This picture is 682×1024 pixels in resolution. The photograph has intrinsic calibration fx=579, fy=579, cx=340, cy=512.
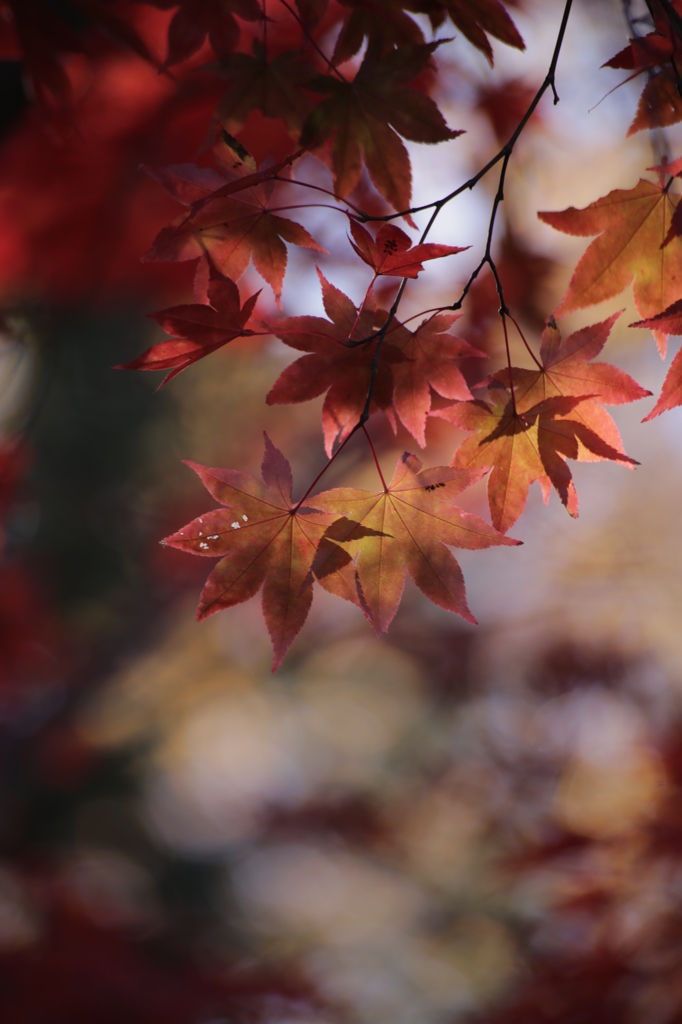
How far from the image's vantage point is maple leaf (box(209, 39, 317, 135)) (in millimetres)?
729

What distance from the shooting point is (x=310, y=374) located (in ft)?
2.09

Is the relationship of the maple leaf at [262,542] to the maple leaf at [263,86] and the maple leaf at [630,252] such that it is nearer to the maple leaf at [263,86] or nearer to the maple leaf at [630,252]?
the maple leaf at [630,252]

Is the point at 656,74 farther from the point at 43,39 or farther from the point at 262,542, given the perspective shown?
the point at 43,39

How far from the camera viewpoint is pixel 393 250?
1.77 feet

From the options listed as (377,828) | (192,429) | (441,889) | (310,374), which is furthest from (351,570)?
(441,889)

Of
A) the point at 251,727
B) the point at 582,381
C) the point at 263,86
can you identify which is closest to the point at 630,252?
the point at 582,381

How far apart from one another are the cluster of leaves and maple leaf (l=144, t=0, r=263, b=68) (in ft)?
0.26

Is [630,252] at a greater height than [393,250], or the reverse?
[630,252]

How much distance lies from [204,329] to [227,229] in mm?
146

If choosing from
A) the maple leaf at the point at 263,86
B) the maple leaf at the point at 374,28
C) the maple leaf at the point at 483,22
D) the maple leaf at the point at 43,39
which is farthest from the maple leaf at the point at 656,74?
the maple leaf at the point at 43,39

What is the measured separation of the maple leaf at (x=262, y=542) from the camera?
2.05 ft

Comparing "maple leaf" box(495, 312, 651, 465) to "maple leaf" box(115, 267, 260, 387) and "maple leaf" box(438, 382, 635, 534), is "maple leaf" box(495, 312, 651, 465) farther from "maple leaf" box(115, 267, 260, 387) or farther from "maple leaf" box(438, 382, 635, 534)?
"maple leaf" box(115, 267, 260, 387)

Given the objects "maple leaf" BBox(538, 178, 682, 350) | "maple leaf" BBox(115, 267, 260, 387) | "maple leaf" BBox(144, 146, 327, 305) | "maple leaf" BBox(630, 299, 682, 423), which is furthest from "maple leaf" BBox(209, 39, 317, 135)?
"maple leaf" BBox(630, 299, 682, 423)

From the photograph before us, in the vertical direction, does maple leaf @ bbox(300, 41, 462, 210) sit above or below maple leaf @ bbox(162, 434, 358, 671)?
above
